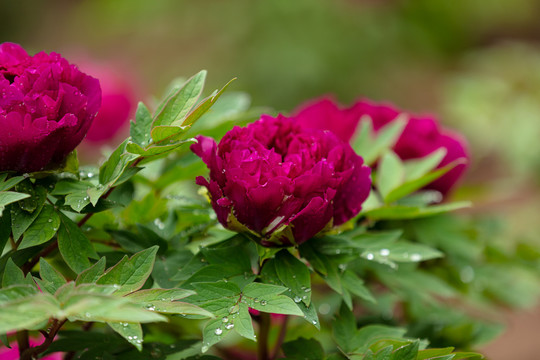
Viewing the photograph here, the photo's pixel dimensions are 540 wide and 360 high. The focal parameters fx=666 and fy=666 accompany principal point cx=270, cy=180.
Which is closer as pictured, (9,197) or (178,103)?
(9,197)

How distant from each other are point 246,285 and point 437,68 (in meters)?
5.13

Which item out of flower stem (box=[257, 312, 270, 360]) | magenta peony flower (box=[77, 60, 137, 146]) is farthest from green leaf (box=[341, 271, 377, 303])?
magenta peony flower (box=[77, 60, 137, 146])

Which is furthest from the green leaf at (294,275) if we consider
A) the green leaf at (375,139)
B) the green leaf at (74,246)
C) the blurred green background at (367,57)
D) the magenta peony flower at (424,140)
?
the blurred green background at (367,57)

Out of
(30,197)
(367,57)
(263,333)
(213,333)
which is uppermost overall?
(30,197)

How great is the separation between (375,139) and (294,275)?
416 mm

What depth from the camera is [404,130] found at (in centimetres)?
113

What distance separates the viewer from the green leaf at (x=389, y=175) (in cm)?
101

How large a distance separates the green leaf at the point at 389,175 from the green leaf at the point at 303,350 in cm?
29

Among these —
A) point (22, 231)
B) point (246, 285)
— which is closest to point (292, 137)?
point (246, 285)

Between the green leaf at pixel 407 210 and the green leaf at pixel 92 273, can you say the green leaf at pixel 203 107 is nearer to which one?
the green leaf at pixel 92 273

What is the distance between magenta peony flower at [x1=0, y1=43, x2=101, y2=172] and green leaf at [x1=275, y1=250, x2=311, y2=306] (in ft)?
0.87

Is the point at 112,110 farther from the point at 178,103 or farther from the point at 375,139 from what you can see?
the point at 178,103

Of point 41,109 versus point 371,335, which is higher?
point 41,109

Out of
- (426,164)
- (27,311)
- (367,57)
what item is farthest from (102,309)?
(367,57)
